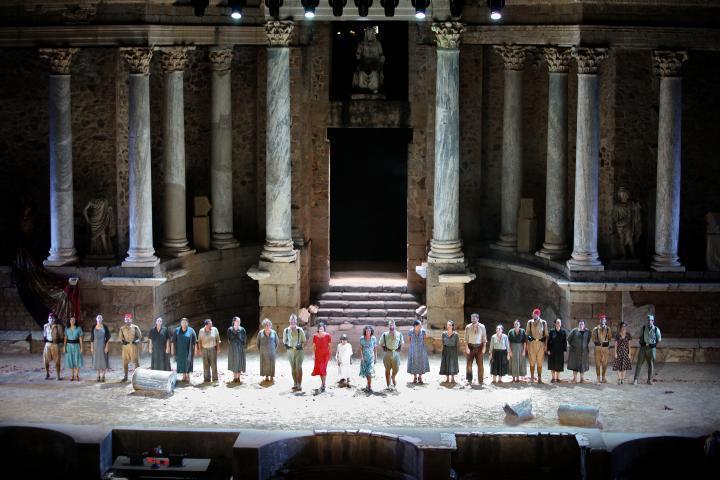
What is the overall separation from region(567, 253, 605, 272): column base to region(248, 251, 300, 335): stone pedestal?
5204 millimetres

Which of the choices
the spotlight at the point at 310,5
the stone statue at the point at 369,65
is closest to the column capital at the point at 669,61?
the stone statue at the point at 369,65

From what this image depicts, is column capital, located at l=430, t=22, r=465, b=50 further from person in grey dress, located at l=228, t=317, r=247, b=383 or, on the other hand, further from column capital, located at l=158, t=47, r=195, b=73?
person in grey dress, located at l=228, t=317, r=247, b=383

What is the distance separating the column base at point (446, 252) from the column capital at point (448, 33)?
364 centimetres

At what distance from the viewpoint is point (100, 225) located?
26594mm

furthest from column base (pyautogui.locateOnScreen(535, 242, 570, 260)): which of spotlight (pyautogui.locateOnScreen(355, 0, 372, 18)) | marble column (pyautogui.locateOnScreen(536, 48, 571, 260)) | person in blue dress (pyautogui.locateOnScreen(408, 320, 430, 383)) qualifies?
spotlight (pyautogui.locateOnScreen(355, 0, 372, 18))

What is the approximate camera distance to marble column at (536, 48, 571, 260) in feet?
87.9

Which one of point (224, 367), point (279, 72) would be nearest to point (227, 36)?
point (279, 72)

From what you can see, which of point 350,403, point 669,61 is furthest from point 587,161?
point 350,403

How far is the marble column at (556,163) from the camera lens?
26.8 meters

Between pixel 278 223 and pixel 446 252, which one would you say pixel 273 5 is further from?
pixel 446 252

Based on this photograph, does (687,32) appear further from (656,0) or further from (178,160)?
(178,160)

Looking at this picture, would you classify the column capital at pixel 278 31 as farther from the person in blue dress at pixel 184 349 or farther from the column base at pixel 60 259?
the person in blue dress at pixel 184 349

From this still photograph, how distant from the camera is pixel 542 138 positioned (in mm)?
28797

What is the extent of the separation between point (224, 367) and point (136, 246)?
2948 millimetres
